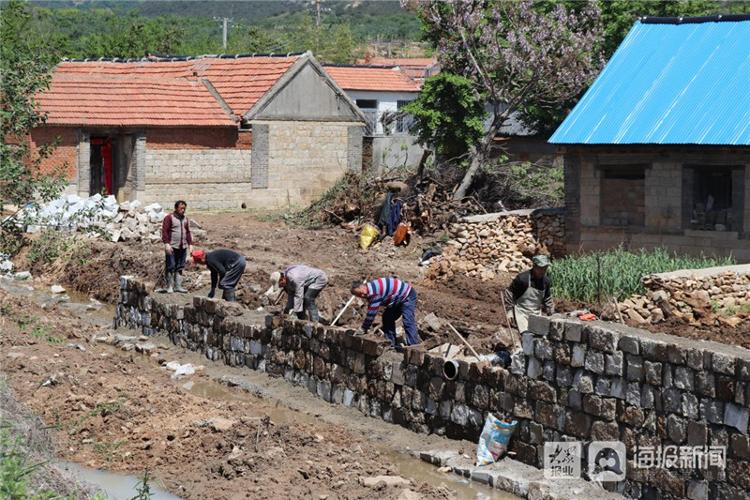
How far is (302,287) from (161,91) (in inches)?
756

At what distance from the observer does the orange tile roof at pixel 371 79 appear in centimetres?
5119

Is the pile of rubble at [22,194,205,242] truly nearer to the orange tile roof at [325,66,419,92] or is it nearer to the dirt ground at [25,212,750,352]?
the dirt ground at [25,212,750,352]

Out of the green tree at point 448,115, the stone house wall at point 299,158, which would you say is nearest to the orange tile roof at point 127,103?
the stone house wall at point 299,158

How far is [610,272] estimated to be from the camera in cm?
1872

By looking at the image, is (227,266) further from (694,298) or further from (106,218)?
(106,218)

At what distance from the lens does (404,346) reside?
14.8 m

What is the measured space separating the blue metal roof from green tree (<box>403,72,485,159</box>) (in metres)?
6.61

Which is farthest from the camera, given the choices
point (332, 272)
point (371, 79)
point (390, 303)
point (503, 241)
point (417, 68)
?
point (417, 68)

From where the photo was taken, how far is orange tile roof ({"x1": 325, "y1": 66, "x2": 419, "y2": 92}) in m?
51.2

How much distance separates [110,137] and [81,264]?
871cm

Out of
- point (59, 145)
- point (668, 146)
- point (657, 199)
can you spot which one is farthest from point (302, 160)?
point (668, 146)

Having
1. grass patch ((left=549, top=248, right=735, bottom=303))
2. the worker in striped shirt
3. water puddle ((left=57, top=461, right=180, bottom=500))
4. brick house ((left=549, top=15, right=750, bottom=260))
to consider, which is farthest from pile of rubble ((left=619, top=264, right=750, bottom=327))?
water puddle ((left=57, top=461, right=180, bottom=500))

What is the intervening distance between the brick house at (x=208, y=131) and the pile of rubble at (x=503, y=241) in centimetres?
1135

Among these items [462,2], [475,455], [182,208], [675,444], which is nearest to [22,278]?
[182,208]
